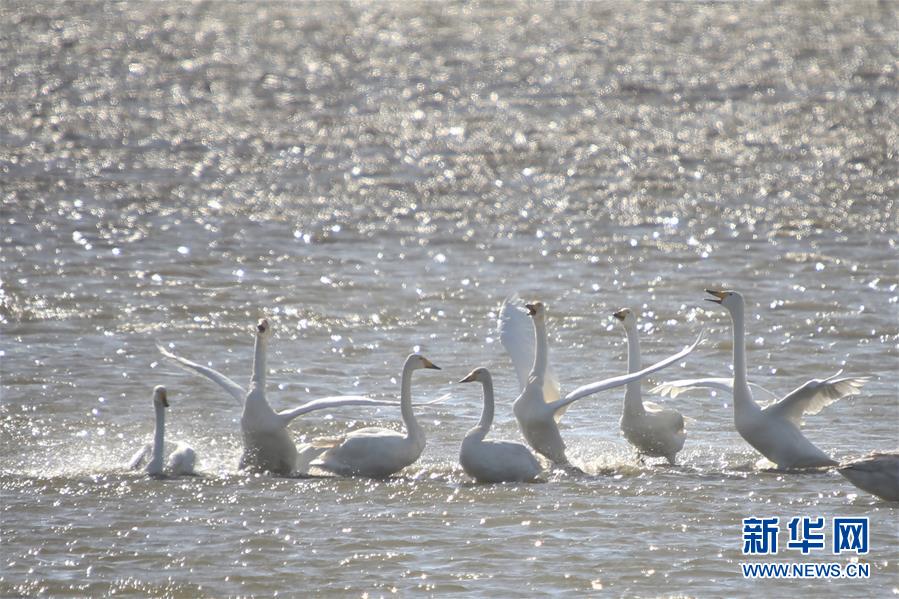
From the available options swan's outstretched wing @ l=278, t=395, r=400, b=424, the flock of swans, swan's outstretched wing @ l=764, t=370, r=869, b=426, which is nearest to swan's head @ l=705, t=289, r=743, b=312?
the flock of swans

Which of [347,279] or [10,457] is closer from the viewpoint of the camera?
[10,457]

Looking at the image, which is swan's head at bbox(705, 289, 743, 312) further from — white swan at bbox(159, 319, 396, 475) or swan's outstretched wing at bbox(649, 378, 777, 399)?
white swan at bbox(159, 319, 396, 475)

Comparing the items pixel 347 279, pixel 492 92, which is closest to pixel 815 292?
pixel 347 279

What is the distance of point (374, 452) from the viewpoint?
36.2 feet

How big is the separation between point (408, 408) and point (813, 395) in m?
2.84

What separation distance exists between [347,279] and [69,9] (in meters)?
50.2

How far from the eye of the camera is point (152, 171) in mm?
25344

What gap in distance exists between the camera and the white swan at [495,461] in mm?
10875

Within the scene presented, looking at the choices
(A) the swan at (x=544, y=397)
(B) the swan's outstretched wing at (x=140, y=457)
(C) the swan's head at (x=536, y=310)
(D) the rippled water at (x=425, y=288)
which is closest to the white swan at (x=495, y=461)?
(D) the rippled water at (x=425, y=288)

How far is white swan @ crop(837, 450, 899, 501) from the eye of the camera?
993cm

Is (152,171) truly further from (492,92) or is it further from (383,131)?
(492,92)

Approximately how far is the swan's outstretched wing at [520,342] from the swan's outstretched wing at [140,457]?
291 centimetres

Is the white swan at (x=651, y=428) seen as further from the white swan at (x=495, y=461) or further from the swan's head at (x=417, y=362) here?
the swan's head at (x=417, y=362)

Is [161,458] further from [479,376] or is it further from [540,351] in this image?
[540,351]
